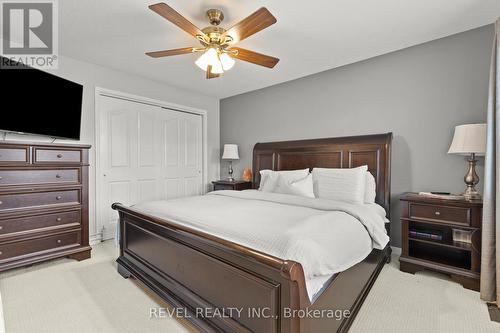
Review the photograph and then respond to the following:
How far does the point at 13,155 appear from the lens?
2.48 metres

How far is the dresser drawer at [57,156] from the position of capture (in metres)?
2.64

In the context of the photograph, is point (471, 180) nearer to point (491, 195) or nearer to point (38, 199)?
point (491, 195)

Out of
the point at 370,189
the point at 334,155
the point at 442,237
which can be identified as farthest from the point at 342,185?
the point at 442,237

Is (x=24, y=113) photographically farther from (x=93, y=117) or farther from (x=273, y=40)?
(x=273, y=40)

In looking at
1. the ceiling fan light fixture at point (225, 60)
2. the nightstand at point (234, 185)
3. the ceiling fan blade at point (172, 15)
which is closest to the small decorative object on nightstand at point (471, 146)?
the ceiling fan light fixture at point (225, 60)

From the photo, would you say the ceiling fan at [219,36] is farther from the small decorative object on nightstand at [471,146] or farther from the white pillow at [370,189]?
the small decorative object on nightstand at [471,146]

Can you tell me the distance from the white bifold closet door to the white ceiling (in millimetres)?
770

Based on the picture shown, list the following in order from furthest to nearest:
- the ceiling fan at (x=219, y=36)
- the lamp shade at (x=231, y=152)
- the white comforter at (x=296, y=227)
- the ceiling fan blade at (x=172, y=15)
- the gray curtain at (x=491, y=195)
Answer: the lamp shade at (x=231, y=152)
the gray curtain at (x=491, y=195)
the ceiling fan at (x=219, y=36)
the ceiling fan blade at (x=172, y=15)
the white comforter at (x=296, y=227)

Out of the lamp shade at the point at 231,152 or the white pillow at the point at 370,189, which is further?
the lamp shade at the point at 231,152

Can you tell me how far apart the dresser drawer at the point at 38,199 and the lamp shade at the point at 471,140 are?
4.06 metres

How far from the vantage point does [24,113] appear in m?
2.60

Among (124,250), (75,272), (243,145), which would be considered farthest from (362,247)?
(243,145)

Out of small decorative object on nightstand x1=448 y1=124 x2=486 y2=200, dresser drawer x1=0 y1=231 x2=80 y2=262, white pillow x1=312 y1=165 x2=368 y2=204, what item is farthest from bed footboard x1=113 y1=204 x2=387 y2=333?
small decorative object on nightstand x1=448 y1=124 x2=486 y2=200

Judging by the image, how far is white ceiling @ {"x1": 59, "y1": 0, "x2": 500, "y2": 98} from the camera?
2.16 metres
